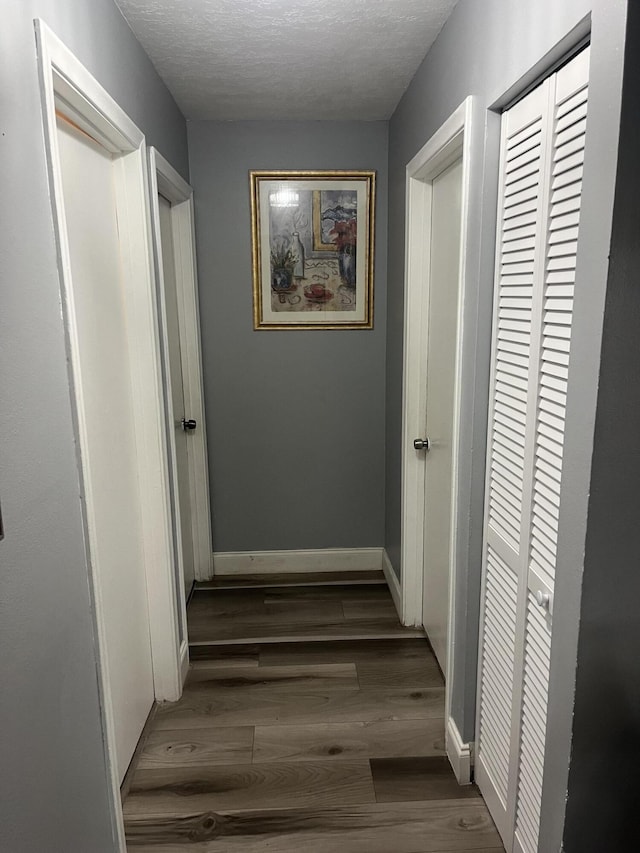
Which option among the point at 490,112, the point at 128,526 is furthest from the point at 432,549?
the point at 490,112

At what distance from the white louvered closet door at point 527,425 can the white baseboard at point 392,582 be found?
42.9 inches

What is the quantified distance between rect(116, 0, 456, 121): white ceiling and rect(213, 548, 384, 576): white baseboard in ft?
7.38

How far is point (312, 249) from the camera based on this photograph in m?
2.98

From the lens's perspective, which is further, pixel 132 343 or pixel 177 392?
pixel 177 392

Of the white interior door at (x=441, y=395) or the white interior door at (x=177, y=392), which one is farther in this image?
the white interior door at (x=177, y=392)

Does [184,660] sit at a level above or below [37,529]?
below

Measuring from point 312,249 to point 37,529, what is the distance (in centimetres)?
222

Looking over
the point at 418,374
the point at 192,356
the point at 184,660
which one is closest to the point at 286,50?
the point at 418,374

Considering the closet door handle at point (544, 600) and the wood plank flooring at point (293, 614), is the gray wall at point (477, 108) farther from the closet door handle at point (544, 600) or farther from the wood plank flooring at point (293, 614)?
the wood plank flooring at point (293, 614)

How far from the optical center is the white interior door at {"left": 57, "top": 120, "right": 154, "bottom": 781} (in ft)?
5.21

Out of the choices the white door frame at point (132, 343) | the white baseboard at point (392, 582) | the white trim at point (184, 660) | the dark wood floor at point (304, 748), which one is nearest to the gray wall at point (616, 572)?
the dark wood floor at point (304, 748)

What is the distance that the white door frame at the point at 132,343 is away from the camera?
4.11ft

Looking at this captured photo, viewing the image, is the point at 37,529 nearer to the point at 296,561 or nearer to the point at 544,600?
the point at 544,600

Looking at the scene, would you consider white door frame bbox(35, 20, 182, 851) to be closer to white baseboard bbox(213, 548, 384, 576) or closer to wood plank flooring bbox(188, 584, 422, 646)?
wood plank flooring bbox(188, 584, 422, 646)
